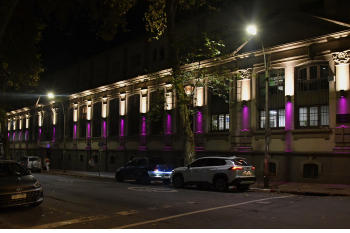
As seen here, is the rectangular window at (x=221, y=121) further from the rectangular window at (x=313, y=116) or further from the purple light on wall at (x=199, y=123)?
the rectangular window at (x=313, y=116)

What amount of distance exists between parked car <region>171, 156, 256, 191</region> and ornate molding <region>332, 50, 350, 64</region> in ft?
27.4

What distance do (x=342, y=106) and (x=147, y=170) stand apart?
11938 millimetres

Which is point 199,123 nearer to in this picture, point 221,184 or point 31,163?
point 221,184

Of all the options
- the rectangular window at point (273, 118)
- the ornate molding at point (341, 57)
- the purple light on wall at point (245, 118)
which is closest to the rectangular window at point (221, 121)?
the purple light on wall at point (245, 118)

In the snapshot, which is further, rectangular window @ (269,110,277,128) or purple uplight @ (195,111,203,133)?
purple uplight @ (195,111,203,133)

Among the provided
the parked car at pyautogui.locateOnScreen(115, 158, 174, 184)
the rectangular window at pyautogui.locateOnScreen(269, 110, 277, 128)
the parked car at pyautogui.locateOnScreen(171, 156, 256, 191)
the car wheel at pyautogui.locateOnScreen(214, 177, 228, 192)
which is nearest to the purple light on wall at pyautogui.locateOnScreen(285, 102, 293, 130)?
the rectangular window at pyautogui.locateOnScreen(269, 110, 277, 128)

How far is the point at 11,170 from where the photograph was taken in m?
12.1

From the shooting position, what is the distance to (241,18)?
2541 centimetres

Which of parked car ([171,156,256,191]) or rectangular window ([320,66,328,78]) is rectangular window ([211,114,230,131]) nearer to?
rectangular window ([320,66,328,78])

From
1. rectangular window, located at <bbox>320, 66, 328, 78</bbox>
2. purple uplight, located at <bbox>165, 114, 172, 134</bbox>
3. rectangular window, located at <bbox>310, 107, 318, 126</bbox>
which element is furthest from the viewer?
purple uplight, located at <bbox>165, 114, 172, 134</bbox>

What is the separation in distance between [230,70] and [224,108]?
2860 millimetres

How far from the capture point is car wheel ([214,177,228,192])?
16547 mm
